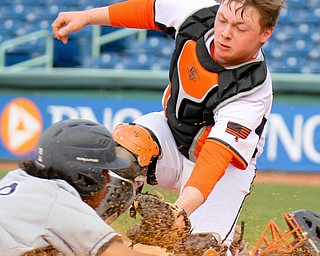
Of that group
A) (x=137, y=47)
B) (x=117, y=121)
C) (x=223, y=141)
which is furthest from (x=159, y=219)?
(x=137, y=47)

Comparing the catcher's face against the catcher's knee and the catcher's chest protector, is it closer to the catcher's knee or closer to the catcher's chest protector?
the catcher's chest protector

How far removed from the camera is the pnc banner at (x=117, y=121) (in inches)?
390

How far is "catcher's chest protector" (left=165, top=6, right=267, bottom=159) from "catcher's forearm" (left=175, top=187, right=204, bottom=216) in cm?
63

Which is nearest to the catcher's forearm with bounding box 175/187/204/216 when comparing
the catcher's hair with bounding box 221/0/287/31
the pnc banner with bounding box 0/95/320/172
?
the catcher's hair with bounding box 221/0/287/31

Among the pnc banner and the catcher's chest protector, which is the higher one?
the catcher's chest protector

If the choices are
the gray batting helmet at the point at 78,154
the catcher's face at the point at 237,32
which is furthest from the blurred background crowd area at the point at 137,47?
the gray batting helmet at the point at 78,154

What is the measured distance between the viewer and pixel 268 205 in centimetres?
798

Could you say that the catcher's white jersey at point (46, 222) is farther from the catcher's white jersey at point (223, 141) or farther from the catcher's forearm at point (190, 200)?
the catcher's white jersey at point (223, 141)

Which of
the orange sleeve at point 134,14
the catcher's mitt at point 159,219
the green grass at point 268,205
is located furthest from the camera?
the green grass at point 268,205

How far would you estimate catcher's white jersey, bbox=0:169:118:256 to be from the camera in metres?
3.27

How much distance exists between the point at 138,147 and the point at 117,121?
18.4 feet

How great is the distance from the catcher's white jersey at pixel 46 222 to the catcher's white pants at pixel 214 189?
1.47 m

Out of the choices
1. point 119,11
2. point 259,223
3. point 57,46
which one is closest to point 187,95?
point 119,11

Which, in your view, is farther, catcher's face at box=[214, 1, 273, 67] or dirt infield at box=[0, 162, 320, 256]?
dirt infield at box=[0, 162, 320, 256]
